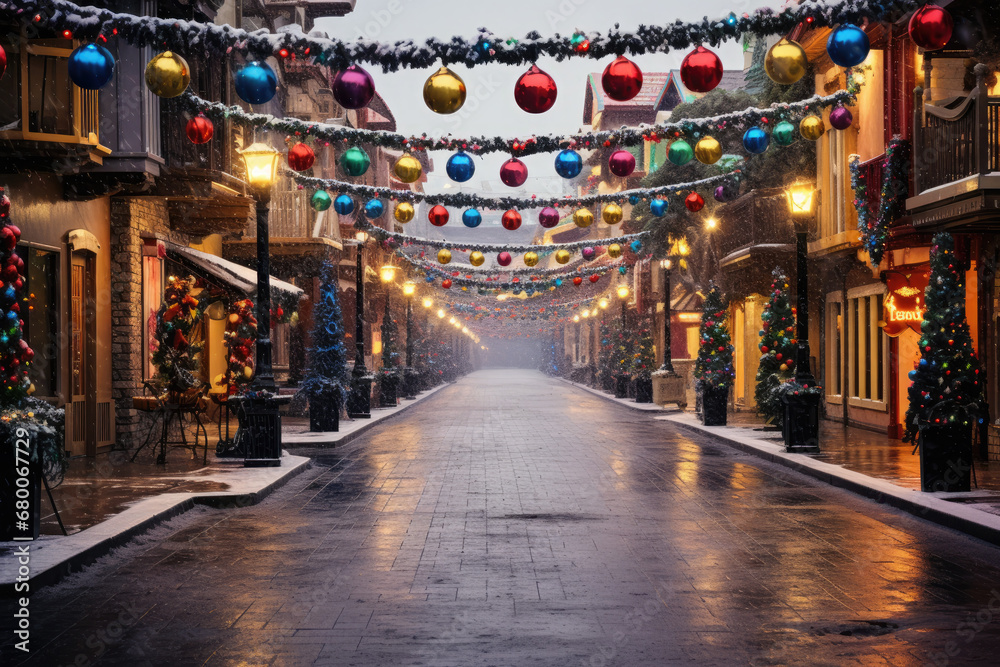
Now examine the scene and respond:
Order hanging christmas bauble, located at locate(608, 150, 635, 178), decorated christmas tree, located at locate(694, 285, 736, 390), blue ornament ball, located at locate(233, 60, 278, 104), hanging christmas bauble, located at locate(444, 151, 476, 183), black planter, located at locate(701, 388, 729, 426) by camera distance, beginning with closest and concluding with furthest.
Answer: blue ornament ball, located at locate(233, 60, 278, 104) < hanging christmas bauble, located at locate(444, 151, 476, 183) < hanging christmas bauble, located at locate(608, 150, 635, 178) < black planter, located at locate(701, 388, 729, 426) < decorated christmas tree, located at locate(694, 285, 736, 390)

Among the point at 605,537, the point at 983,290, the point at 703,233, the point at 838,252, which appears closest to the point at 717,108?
the point at 703,233

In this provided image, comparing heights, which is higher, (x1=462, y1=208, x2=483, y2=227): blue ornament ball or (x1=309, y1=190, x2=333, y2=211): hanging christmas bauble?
(x1=309, y1=190, x2=333, y2=211): hanging christmas bauble

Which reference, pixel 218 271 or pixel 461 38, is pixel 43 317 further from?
pixel 461 38

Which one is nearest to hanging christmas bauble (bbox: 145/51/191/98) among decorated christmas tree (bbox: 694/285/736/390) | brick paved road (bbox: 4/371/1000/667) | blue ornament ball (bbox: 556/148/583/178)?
brick paved road (bbox: 4/371/1000/667)

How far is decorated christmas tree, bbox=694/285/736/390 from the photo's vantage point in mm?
25641

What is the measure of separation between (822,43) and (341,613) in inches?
847

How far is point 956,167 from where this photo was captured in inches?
653

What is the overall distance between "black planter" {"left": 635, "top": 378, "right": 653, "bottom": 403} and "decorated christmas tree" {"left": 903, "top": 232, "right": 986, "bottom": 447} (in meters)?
24.4

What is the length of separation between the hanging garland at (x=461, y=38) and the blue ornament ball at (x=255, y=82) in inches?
33.9

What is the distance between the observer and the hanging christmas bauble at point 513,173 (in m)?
15.2

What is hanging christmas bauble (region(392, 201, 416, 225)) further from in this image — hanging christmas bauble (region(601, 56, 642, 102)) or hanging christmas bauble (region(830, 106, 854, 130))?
hanging christmas bauble (region(601, 56, 642, 102))

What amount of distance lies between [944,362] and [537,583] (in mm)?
7264

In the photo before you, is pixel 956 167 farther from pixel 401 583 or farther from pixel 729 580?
pixel 401 583

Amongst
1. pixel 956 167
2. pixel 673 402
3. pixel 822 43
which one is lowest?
pixel 673 402
